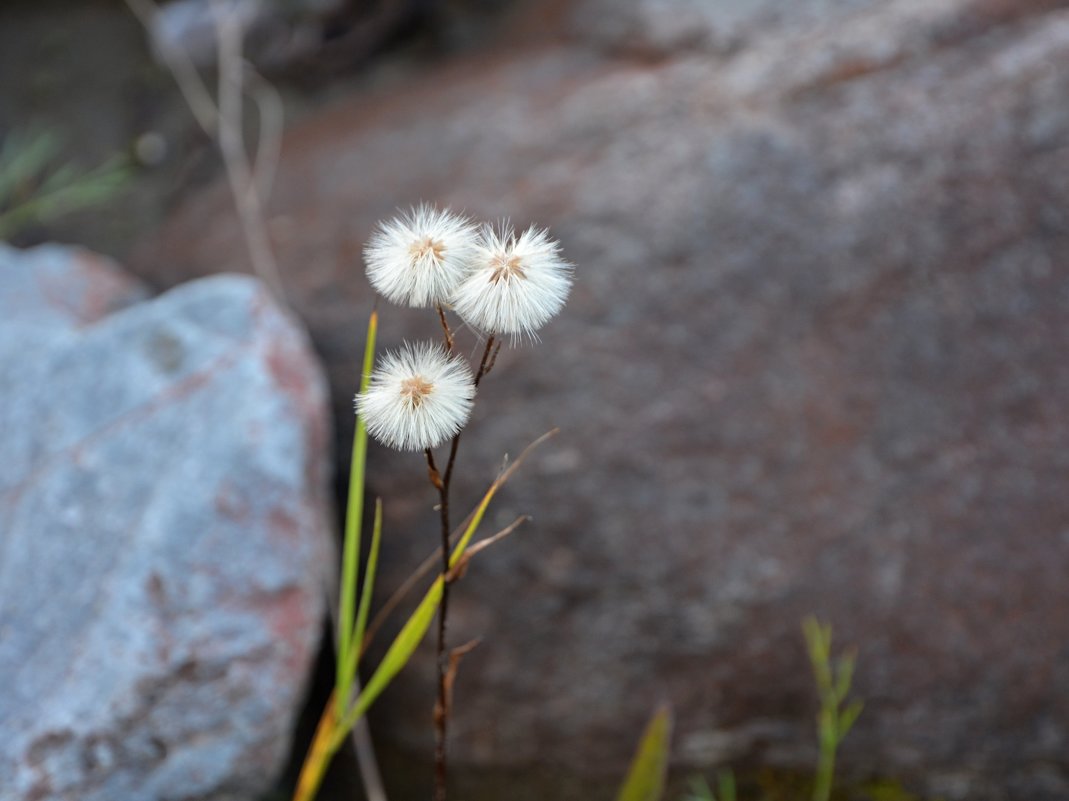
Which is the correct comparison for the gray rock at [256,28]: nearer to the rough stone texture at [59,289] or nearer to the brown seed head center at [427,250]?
the rough stone texture at [59,289]

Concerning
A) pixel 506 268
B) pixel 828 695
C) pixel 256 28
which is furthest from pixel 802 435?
pixel 256 28

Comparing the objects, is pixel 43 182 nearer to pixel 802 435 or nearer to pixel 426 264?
pixel 802 435

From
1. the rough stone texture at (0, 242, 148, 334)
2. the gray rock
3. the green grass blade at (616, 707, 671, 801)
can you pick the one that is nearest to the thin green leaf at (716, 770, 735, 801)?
the green grass blade at (616, 707, 671, 801)

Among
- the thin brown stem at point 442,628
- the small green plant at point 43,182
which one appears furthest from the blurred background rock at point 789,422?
the small green plant at point 43,182

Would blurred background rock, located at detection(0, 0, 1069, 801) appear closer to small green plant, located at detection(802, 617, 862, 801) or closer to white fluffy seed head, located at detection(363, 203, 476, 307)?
small green plant, located at detection(802, 617, 862, 801)

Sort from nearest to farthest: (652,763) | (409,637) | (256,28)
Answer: (409,637), (652,763), (256,28)
